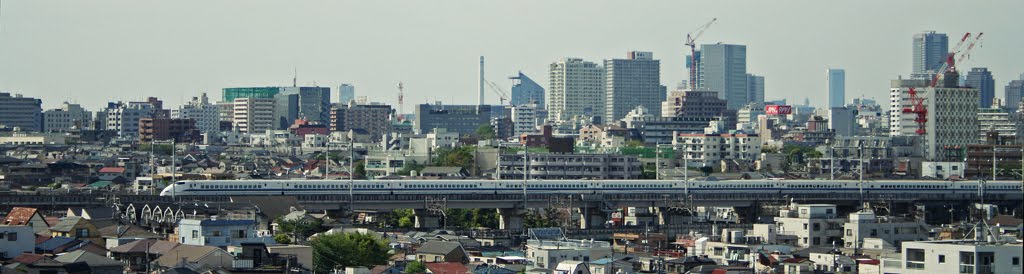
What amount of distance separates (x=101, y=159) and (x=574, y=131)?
7180cm

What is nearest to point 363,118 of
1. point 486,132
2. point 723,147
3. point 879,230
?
point 486,132

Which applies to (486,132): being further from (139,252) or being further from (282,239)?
(139,252)

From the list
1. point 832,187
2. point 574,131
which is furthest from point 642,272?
point 574,131

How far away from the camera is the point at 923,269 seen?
26.9m

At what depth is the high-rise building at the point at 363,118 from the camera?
19600 centimetres

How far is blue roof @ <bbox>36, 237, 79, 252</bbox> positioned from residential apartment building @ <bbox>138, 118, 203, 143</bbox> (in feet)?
394

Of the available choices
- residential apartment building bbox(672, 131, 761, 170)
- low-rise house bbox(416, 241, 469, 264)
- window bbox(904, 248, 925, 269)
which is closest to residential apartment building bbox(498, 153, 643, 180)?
residential apartment building bbox(672, 131, 761, 170)

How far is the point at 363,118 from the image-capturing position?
19812cm

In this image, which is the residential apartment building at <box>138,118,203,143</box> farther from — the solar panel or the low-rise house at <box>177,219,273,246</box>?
the low-rise house at <box>177,219,273,246</box>

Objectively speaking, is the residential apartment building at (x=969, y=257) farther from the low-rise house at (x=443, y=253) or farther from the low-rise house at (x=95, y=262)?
the low-rise house at (x=443, y=253)

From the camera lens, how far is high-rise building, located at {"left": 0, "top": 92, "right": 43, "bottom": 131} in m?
173

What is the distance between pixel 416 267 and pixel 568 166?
64.8m

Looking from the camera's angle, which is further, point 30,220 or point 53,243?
point 30,220

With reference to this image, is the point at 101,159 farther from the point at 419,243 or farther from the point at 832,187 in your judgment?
the point at 419,243
